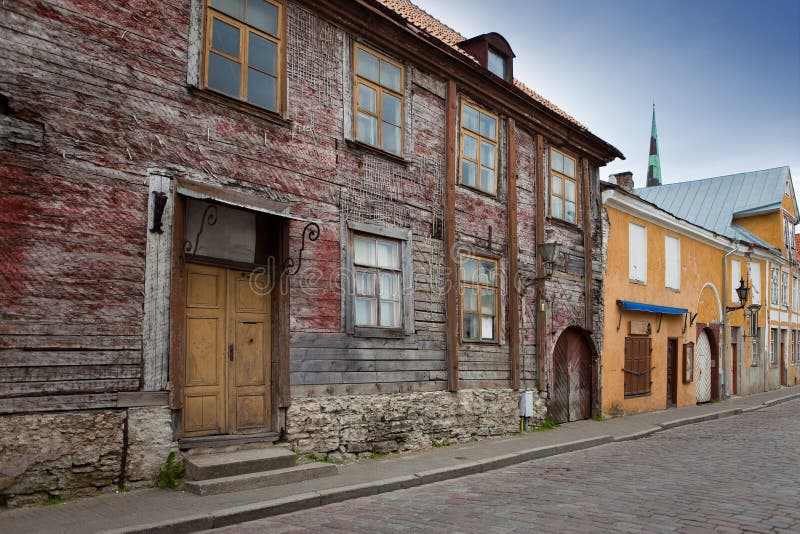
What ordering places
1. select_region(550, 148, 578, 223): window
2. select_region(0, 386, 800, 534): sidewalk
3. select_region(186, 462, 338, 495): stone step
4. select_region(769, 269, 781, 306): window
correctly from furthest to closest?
select_region(769, 269, 781, 306): window
select_region(550, 148, 578, 223): window
select_region(186, 462, 338, 495): stone step
select_region(0, 386, 800, 534): sidewalk

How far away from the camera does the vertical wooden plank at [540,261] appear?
44.9 ft

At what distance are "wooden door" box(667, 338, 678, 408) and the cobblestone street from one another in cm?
926

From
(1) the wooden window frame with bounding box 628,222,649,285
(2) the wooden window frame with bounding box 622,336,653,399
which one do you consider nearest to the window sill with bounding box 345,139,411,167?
(1) the wooden window frame with bounding box 628,222,649,285

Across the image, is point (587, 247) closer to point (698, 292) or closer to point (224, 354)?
point (698, 292)

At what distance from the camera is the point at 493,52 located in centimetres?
1385

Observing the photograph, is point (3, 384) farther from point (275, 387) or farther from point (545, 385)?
point (545, 385)

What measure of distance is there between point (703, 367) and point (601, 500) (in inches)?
684

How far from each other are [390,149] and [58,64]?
5.04 meters

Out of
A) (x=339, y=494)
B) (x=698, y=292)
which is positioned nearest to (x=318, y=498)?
(x=339, y=494)

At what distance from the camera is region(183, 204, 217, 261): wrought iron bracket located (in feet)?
26.7

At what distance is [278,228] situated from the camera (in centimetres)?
906

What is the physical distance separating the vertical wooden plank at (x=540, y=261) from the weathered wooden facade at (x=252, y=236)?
0.09m

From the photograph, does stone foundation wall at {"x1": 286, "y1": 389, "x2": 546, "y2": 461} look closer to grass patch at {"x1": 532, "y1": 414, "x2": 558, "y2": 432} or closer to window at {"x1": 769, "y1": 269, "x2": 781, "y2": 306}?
grass patch at {"x1": 532, "y1": 414, "x2": 558, "y2": 432}

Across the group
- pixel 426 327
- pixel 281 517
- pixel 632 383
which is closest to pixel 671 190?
pixel 632 383
